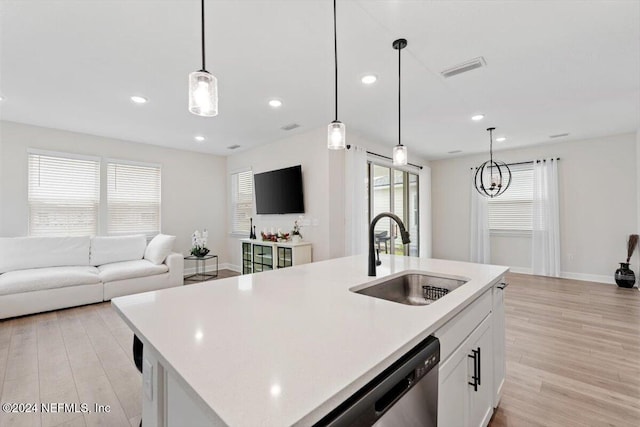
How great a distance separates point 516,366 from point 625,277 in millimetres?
3983

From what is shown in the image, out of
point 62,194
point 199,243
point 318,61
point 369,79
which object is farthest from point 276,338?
point 62,194

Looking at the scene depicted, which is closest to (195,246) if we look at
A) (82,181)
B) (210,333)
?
(82,181)

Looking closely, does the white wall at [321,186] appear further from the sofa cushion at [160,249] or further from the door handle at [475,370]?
the door handle at [475,370]

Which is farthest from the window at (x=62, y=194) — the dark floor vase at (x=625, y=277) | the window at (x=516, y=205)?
the dark floor vase at (x=625, y=277)

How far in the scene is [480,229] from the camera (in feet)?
20.3

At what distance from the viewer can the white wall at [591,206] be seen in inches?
190

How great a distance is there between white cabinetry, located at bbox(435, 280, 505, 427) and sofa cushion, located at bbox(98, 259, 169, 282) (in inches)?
176

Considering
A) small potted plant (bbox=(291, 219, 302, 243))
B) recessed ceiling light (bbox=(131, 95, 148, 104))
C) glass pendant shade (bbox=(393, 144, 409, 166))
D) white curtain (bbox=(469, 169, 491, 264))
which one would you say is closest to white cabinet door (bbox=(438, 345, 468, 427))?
glass pendant shade (bbox=(393, 144, 409, 166))

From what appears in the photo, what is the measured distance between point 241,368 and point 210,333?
0.26 meters

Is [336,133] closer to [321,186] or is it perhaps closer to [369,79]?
[369,79]

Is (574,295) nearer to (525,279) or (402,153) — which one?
(525,279)

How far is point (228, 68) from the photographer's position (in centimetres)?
266

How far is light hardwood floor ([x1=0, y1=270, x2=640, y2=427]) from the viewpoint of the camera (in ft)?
5.89

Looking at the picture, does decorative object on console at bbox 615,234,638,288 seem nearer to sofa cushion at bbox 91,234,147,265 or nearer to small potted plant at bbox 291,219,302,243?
small potted plant at bbox 291,219,302,243
